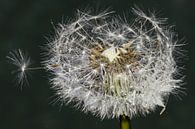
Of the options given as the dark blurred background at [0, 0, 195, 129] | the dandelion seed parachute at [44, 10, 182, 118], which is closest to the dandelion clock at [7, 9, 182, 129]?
the dandelion seed parachute at [44, 10, 182, 118]

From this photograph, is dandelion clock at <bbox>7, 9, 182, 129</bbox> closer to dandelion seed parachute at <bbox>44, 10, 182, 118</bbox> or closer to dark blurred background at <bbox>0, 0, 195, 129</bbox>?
dandelion seed parachute at <bbox>44, 10, 182, 118</bbox>

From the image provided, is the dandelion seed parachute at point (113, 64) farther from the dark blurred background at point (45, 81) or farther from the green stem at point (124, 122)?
the dark blurred background at point (45, 81)

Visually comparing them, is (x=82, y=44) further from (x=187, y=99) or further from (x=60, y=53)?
(x=187, y=99)

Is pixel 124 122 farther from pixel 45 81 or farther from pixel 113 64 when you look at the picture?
pixel 45 81

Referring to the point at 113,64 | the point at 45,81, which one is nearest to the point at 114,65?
the point at 113,64

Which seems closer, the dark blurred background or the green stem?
the green stem

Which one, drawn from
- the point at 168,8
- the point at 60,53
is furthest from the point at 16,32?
the point at 60,53
